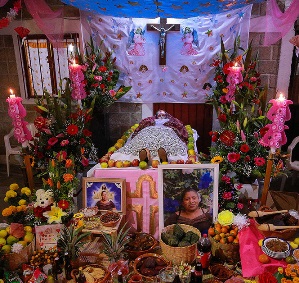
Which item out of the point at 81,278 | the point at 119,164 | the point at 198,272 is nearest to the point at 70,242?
the point at 81,278

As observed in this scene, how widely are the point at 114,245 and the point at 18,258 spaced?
769 millimetres

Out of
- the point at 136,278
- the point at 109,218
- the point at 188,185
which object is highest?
the point at 188,185

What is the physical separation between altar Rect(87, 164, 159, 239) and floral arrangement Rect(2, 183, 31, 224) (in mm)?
634

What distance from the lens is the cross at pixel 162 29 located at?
5061mm

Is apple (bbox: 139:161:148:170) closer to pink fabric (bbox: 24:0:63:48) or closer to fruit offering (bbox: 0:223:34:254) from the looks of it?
fruit offering (bbox: 0:223:34:254)

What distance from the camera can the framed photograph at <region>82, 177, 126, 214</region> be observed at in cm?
313

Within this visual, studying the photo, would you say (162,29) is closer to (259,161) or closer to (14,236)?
(259,161)

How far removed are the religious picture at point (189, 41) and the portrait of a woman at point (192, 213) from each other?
3118mm

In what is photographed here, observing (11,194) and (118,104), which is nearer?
(11,194)

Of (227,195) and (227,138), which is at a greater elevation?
(227,138)

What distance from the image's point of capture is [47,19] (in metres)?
4.68

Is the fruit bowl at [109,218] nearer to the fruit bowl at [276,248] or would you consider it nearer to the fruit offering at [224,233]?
the fruit offering at [224,233]

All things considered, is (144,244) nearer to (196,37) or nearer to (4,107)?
(196,37)

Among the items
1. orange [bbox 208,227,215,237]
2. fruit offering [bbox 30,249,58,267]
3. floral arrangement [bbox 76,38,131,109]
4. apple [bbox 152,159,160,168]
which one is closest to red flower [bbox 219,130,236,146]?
apple [bbox 152,159,160,168]
